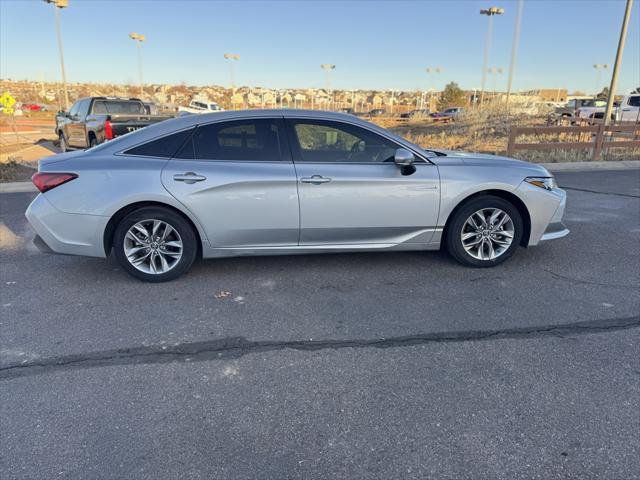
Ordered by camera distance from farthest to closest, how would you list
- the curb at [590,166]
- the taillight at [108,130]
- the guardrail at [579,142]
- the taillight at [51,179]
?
1. the guardrail at [579,142]
2. the curb at [590,166]
3. the taillight at [108,130]
4. the taillight at [51,179]

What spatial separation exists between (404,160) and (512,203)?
1.35 m

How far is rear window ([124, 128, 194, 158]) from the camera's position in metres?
4.27

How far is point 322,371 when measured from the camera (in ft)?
9.70

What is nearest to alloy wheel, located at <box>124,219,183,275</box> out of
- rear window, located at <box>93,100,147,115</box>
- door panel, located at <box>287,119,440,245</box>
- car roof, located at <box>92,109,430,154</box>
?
car roof, located at <box>92,109,430,154</box>

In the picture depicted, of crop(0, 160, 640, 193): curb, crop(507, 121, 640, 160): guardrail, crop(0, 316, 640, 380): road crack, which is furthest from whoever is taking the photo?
crop(507, 121, 640, 160): guardrail

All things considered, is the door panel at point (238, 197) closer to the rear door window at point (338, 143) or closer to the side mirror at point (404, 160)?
the rear door window at point (338, 143)

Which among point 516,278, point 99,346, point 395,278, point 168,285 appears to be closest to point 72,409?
point 99,346

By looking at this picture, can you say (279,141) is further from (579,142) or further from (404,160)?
(579,142)

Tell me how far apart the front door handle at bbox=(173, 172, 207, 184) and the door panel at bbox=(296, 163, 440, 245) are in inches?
35.6

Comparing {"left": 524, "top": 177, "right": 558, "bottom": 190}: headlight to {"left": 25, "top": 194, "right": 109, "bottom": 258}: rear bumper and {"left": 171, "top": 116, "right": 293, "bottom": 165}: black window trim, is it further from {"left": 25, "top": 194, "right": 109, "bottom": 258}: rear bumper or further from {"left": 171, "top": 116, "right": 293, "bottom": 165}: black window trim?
{"left": 25, "top": 194, "right": 109, "bottom": 258}: rear bumper

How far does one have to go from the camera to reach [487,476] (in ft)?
6.93

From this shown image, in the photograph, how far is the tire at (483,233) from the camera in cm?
463

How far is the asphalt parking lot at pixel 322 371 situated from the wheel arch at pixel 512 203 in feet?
1.21

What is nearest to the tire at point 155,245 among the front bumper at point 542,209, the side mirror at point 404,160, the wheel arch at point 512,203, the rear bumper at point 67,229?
the rear bumper at point 67,229
